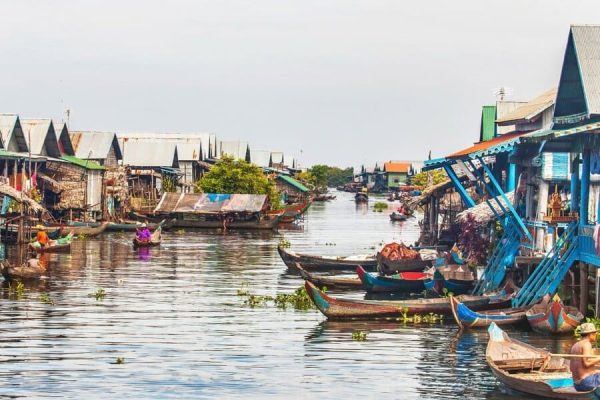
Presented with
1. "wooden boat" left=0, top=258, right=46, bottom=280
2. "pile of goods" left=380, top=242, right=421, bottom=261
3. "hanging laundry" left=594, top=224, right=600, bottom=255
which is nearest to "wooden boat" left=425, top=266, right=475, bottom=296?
"pile of goods" left=380, top=242, right=421, bottom=261

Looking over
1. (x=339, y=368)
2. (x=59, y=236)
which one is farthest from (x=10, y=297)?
(x=59, y=236)

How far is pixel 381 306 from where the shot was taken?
27.4 meters

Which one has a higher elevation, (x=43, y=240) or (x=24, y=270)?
(x=43, y=240)

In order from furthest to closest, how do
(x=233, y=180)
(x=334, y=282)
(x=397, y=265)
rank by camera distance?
(x=233, y=180), (x=397, y=265), (x=334, y=282)

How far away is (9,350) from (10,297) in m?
→ 8.84

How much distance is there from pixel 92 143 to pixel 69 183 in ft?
31.0

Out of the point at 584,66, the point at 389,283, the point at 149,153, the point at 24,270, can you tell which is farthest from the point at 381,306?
Answer: the point at 149,153

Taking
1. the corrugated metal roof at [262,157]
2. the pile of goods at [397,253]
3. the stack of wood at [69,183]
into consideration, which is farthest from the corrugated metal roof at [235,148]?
the pile of goods at [397,253]

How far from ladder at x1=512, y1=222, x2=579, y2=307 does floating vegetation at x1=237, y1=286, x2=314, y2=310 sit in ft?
20.0

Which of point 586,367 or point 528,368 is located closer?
point 586,367

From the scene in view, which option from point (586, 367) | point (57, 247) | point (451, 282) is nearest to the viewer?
point (586, 367)

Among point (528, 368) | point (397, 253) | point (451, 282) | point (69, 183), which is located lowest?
point (528, 368)

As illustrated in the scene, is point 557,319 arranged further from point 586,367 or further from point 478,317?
point 586,367

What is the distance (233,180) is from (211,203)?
23.1 feet
